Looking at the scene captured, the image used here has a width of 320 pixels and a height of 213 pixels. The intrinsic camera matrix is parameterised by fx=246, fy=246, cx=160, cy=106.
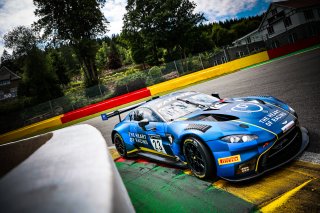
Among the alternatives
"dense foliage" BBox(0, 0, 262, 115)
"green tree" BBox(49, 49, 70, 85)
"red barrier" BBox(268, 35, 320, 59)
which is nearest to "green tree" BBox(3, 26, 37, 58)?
"dense foliage" BBox(0, 0, 262, 115)

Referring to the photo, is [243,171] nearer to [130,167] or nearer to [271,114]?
[271,114]

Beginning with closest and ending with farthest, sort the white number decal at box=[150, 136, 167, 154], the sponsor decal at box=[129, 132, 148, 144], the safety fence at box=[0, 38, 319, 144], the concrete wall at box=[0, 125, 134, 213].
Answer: the concrete wall at box=[0, 125, 134, 213], the white number decal at box=[150, 136, 167, 154], the sponsor decal at box=[129, 132, 148, 144], the safety fence at box=[0, 38, 319, 144]

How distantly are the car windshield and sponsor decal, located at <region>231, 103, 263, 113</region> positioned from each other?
84 centimetres

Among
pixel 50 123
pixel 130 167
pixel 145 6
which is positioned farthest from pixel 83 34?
pixel 130 167

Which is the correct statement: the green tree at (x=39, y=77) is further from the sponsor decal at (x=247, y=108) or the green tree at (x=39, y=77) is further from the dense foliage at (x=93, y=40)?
the sponsor decal at (x=247, y=108)

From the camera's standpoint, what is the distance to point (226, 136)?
3.16 m

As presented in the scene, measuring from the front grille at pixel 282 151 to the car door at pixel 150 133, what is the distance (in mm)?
1563

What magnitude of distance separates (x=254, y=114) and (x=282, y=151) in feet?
1.99

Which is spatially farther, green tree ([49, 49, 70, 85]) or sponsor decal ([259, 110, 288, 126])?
green tree ([49, 49, 70, 85])

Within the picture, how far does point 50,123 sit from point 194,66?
1492cm

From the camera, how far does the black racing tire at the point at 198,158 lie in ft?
11.0

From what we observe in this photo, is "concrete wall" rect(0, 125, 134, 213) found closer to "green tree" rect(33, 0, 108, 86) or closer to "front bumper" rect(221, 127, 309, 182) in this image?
"front bumper" rect(221, 127, 309, 182)

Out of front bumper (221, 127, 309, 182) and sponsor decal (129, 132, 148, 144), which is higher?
sponsor decal (129, 132, 148, 144)

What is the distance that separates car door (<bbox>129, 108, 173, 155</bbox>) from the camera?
4262 millimetres
